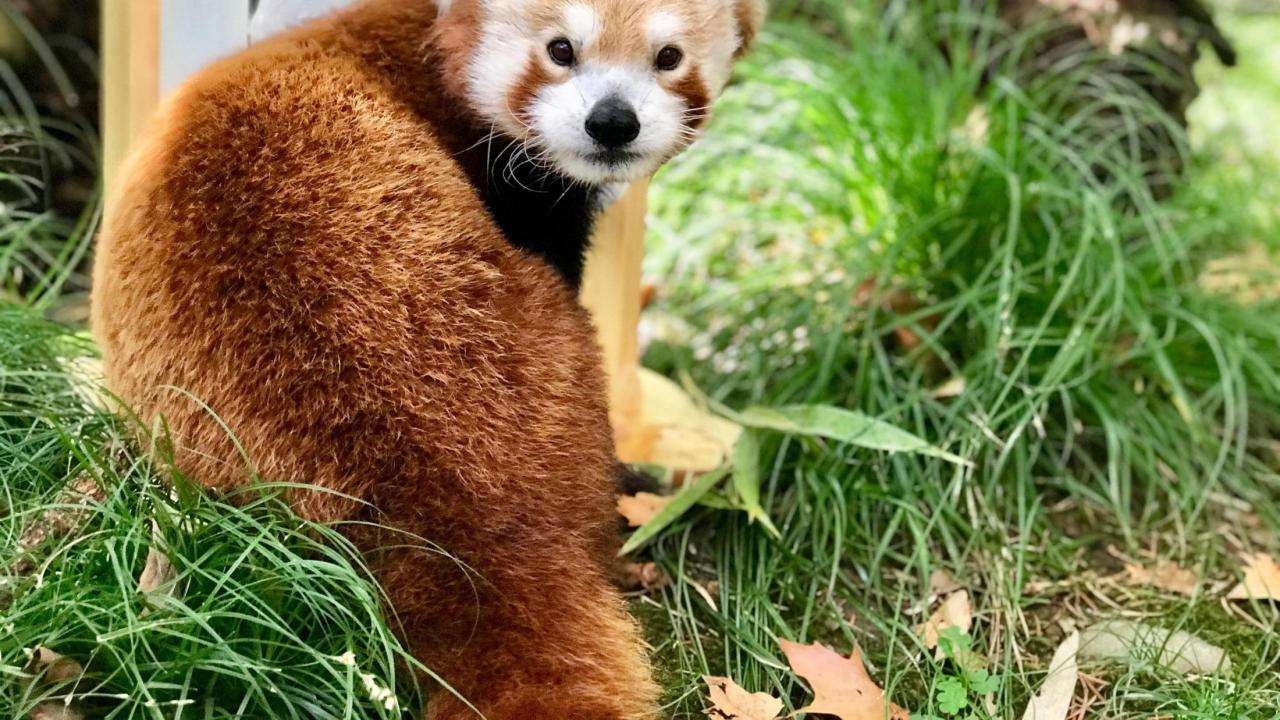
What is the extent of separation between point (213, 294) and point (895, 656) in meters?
1.23

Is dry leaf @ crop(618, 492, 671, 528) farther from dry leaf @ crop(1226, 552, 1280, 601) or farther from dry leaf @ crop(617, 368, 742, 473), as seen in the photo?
dry leaf @ crop(1226, 552, 1280, 601)

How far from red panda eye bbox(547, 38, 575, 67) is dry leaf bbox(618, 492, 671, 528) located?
829 millimetres

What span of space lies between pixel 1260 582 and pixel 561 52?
1.69 meters

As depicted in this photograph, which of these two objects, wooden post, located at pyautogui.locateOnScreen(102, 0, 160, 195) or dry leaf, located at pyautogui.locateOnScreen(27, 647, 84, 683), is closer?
dry leaf, located at pyautogui.locateOnScreen(27, 647, 84, 683)

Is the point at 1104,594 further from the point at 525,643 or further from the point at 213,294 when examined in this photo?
the point at 213,294

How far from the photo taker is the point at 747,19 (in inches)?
71.6

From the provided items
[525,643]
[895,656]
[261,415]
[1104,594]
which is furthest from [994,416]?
[261,415]

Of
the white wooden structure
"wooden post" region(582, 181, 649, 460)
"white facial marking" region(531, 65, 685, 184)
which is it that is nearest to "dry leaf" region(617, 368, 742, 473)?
"wooden post" region(582, 181, 649, 460)

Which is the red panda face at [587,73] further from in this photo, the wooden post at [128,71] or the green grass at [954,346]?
the green grass at [954,346]

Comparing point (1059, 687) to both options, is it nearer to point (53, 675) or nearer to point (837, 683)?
point (837, 683)

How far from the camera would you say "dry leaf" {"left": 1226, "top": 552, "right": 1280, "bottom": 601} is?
2.16 meters

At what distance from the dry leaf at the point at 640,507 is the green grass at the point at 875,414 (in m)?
0.06

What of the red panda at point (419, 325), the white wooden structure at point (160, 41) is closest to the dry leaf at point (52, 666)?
the red panda at point (419, 325)

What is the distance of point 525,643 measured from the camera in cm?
145
